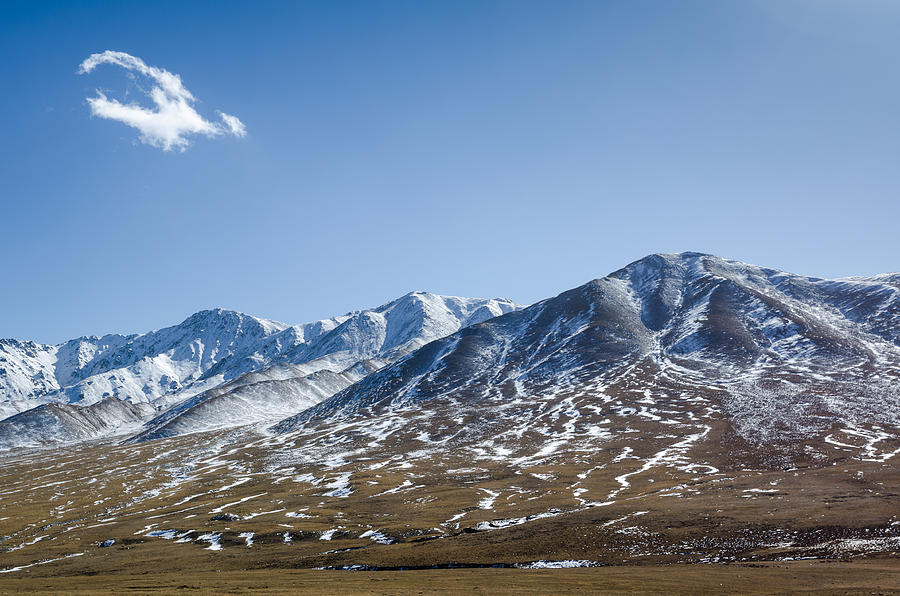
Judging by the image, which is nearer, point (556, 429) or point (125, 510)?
point (125, 510)

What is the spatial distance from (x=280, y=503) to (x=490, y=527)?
4804 centimetres

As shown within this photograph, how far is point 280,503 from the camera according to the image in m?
96.7

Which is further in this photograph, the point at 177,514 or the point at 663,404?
the point at 663,404

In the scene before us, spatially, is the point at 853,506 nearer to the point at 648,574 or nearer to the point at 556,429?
the point at 648,574

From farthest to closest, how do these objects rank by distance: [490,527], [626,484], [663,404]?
[663,404] < [626,484] < [490,527]

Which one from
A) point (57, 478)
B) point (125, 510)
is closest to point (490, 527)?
point (125, 510)

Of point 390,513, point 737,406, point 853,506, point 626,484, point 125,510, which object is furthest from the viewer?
point 737,406

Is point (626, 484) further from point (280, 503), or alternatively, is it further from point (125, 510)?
point (125, 510)

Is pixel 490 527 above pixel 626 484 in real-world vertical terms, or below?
above

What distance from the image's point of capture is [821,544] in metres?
46.9

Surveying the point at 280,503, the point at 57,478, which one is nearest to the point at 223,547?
the point at 280,503

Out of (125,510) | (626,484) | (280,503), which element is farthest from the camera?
(125,510)

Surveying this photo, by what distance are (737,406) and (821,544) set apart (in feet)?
401

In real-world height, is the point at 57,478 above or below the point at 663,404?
above
